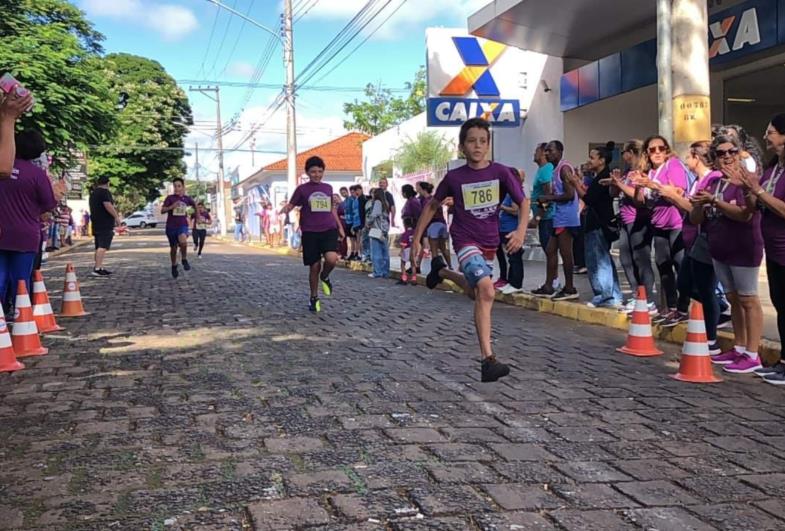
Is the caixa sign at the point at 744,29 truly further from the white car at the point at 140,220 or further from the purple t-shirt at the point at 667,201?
the white car at the point at 140,220

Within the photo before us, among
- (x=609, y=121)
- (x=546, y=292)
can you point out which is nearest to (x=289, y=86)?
(x=609, y=121)

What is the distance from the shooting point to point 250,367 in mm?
5742

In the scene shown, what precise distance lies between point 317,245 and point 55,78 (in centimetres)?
685

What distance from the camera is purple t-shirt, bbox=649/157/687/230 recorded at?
Answer: 6949mm

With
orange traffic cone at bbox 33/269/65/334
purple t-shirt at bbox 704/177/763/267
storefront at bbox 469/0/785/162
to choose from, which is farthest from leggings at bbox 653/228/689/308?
orange traffic cone at bbox 33/269/65/334

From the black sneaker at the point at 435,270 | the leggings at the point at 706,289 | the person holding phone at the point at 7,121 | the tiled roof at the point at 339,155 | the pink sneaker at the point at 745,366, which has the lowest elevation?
the pink sneaker at the point at 745,366

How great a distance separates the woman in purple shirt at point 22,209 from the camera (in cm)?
631

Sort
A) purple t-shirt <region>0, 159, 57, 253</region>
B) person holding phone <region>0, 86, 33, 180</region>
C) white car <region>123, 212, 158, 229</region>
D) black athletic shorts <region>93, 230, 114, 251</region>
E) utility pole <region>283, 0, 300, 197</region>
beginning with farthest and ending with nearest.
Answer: white car <region>123, 212, 158, 229</region>, utility pole <region>283, 0, 300, 197</region>, black athletic shorts <region>93, 230, 114, 251</region>, purple t-shirt <region>0, 159, 57, 253</region>, person holding phone <region>0, 86, 33, 180</region>

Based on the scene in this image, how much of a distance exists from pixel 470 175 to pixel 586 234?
3.32 metres

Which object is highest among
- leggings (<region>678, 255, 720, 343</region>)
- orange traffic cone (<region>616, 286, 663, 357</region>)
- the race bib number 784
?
the race bib number 784

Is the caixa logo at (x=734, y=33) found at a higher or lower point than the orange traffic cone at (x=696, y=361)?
higher

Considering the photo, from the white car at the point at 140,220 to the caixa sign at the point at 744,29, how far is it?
213 ft

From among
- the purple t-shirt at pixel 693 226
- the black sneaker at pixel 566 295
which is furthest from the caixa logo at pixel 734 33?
the purple t-shirt at pixel 693 226

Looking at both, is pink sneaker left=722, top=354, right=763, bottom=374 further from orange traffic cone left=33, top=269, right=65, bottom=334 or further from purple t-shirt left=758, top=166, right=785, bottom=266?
orange traffic cone left=33, top=269, right=65, bottom=334
